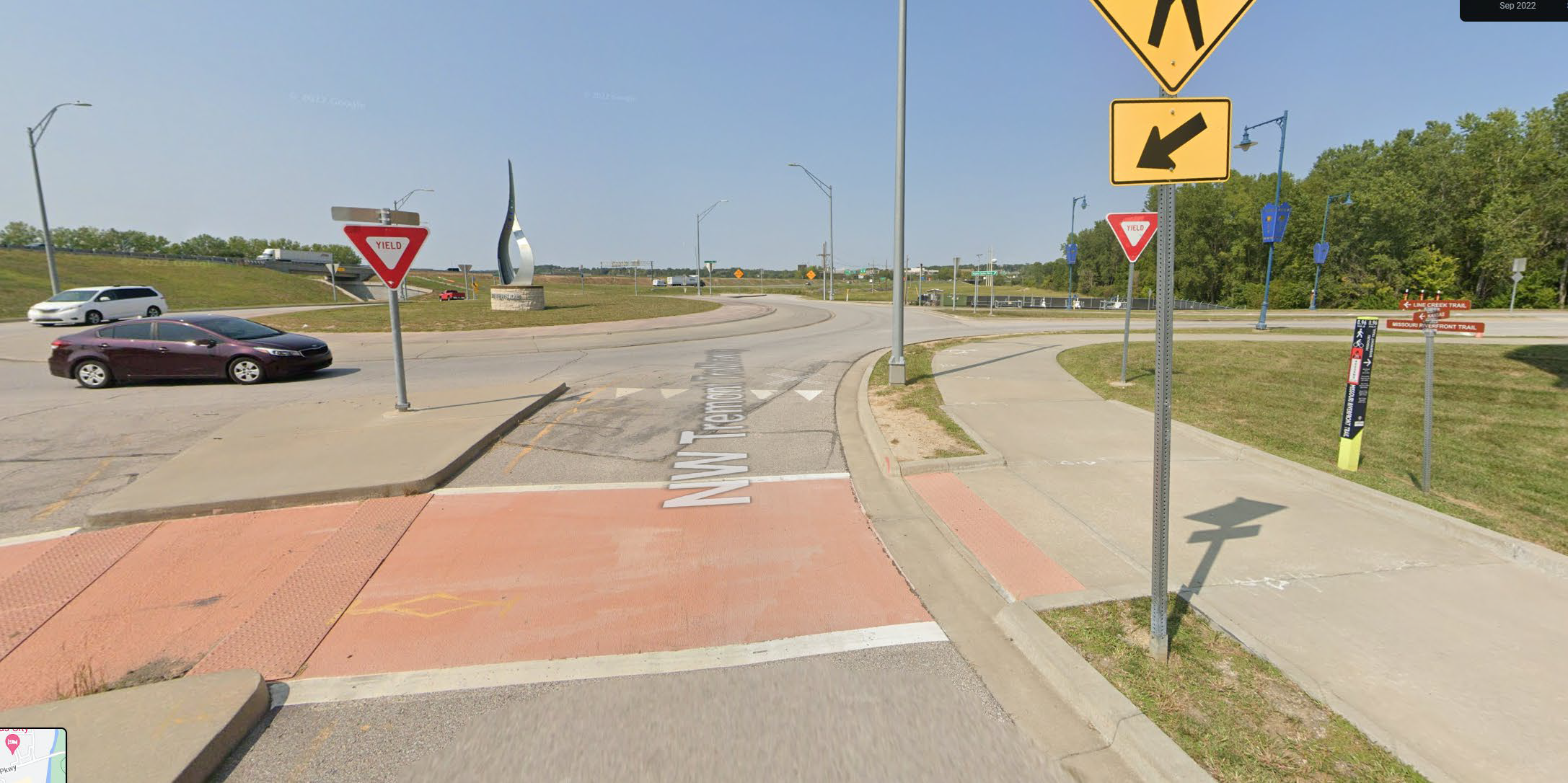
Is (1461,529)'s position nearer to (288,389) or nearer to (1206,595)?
(1206,595)

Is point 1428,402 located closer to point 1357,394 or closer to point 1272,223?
point 1357,394

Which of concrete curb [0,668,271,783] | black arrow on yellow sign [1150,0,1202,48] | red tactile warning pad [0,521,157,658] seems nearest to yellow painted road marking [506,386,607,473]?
red tactile warning pad [0,521,157,658]

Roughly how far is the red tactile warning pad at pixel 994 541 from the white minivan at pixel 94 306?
1383 inches

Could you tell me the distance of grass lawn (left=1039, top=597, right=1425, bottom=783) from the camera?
261 centimetres

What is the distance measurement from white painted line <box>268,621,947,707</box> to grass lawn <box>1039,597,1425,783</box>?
94cm

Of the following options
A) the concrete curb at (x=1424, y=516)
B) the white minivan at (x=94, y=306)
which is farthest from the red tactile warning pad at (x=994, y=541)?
the white minivan at (x=94, y=306)

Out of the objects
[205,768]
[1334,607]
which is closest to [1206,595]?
[1334,607]

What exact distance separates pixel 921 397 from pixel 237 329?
13120 millimetres

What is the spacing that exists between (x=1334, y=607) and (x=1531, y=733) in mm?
1125

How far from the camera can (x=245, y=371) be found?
12.1m

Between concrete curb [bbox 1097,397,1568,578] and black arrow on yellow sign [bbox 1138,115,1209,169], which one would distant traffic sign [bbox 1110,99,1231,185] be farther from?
concrete curb [bbox 1097,397,1568,578]

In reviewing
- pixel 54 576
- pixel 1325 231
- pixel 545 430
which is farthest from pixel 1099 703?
pixel 1325 231

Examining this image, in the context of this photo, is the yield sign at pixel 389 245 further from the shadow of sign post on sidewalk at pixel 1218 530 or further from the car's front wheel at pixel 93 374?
the shadow of sign post on sidewalk at pixel 1218 530

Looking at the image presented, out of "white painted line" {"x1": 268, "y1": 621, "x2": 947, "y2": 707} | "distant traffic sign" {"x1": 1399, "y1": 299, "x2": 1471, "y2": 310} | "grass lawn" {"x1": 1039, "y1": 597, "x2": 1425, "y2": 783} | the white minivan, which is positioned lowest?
"white painted line" {"x1": 268, "y1": 621, "x2": 947, "y2": 707}
